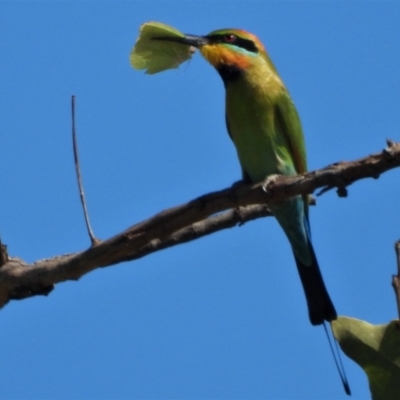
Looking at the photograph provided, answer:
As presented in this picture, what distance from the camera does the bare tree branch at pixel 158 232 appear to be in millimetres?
1978

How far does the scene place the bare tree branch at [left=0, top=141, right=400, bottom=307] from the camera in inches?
77.9

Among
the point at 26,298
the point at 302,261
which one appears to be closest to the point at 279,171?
the point at 302,261

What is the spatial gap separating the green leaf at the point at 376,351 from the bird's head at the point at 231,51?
1.80 metres

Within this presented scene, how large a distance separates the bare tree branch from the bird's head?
3.95 ft

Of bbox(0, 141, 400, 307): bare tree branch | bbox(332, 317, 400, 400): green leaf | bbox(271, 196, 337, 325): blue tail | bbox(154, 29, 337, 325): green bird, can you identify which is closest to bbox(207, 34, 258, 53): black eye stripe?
bbox(154, 29, 337, 325): green bird

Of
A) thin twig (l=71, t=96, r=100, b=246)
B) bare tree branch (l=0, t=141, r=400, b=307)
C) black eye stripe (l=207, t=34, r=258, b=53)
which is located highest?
black eye stripe (l=207, t=34, r=258, b=53)

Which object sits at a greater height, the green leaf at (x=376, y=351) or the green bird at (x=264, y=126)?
the green bird at (x=264, y=126)

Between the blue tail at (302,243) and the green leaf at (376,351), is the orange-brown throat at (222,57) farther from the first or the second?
the green leaf at (376,351)

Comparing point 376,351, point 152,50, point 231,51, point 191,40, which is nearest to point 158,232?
point 376,351

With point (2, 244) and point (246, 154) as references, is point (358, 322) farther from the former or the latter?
point (246, 154)

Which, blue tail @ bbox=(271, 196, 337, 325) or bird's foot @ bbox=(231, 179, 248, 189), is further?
blue tail @ bbox=(271, 196, 337, 325)

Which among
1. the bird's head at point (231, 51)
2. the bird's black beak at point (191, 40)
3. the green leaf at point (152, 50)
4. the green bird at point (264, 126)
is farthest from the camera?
the bird's head at point (231, 51)

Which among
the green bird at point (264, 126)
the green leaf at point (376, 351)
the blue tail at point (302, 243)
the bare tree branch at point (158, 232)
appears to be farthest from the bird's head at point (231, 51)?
the green leaf at point (376, 351)

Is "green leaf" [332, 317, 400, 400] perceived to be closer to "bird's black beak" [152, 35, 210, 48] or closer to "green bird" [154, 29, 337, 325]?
"green bird" [154, 29, 337, 325]
